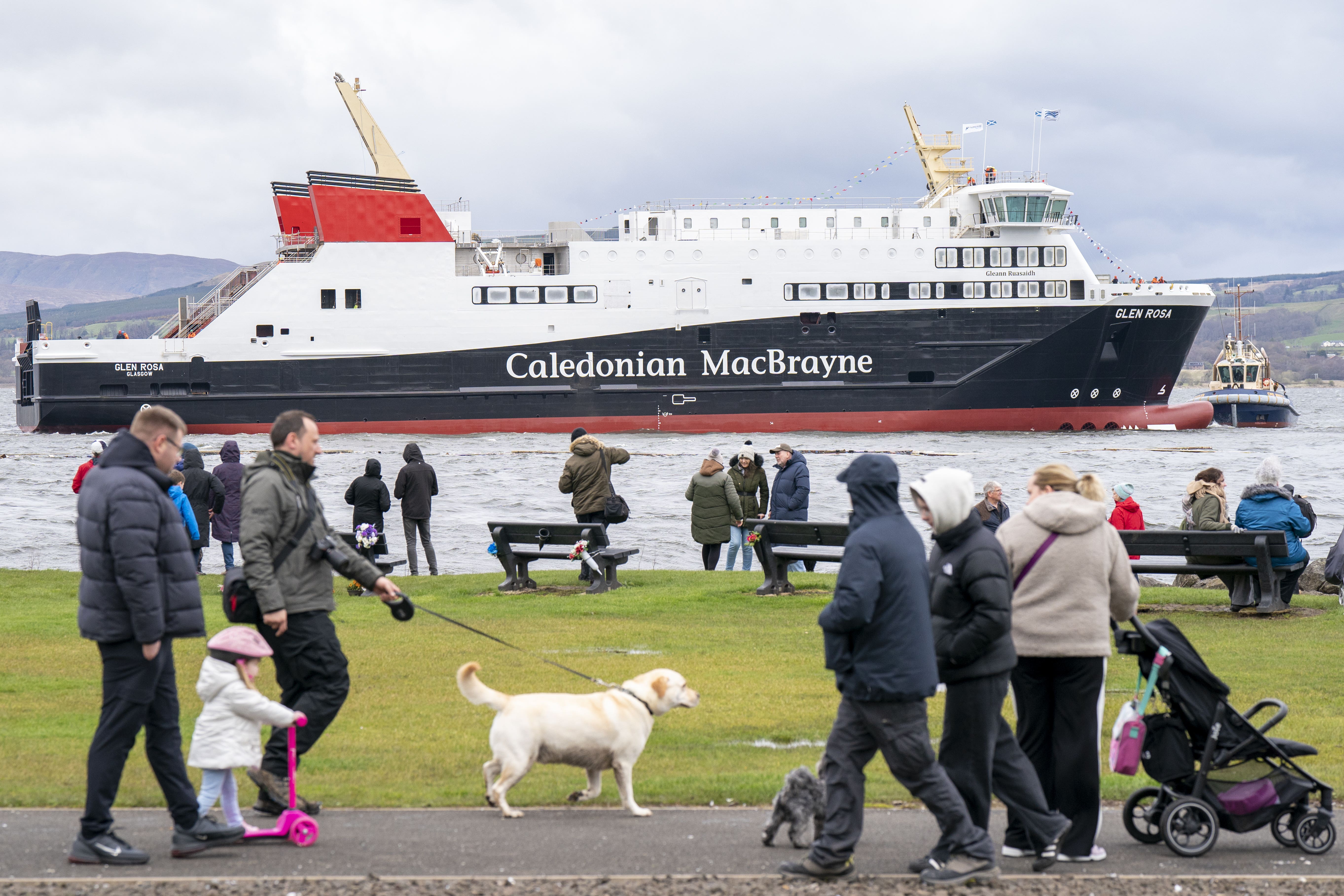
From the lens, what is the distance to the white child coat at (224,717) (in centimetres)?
524

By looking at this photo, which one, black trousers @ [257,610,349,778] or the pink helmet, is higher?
the pink helmet

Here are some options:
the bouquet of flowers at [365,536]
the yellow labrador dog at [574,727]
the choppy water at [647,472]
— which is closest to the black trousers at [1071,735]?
the yellow labrador dog at [574,727]

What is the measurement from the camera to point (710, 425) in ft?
143

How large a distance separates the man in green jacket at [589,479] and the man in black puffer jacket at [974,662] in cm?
855

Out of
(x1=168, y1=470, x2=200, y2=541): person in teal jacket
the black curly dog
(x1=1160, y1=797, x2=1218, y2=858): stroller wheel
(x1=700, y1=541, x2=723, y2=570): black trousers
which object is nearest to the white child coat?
the black curly dog

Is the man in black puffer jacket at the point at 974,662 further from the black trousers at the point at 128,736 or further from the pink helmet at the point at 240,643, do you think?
the black trousers at the point at 128,736

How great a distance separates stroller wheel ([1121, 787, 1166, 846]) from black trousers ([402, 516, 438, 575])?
10765mm

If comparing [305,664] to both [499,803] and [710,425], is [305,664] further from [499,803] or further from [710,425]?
[710,425]

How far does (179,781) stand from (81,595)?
83cm

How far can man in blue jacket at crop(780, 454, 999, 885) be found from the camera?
4.86 m

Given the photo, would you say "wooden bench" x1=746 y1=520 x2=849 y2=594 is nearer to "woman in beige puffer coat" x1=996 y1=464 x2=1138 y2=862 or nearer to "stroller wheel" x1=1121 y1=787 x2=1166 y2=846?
"stroller wheel" x1=1121 y1=787 x2=1166 y2=846

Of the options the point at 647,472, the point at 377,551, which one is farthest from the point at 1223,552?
the point at 647,472

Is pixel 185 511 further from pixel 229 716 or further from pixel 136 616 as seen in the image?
pixel 136 616

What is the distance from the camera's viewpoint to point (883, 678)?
486 cm
